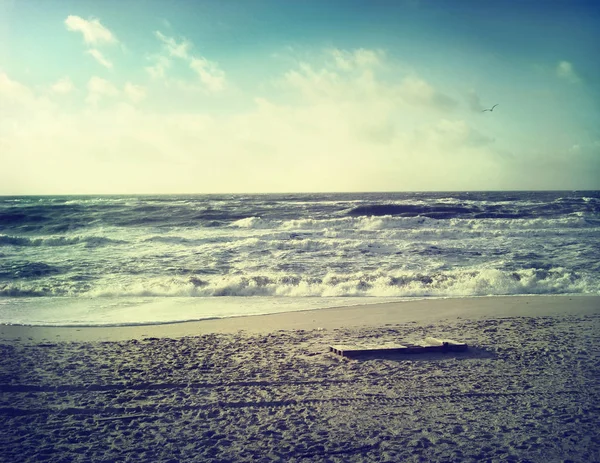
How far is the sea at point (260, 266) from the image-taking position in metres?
11.7

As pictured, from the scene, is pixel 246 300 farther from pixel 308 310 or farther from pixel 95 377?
pixel 95 377

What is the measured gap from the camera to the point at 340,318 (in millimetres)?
9961

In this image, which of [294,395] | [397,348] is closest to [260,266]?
[397,348]

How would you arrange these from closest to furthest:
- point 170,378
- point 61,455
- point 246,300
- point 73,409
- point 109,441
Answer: point 61,455, point 109,441, point 73,409, point 170,378, point 246,300

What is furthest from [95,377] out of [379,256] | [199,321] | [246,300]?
[379,256]

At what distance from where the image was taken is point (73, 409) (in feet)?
16.8

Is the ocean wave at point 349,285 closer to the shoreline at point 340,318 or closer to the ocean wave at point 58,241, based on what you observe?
the shoreline at point 340,318

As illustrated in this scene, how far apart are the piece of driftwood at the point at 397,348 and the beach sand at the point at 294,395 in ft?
0.42

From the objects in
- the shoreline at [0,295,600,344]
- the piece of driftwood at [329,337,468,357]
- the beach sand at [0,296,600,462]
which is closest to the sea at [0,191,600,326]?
the shoreline at [0,295,600,344]

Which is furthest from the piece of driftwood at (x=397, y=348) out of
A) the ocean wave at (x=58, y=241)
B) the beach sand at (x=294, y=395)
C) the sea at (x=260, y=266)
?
the ocean wave at (x=58, y=241)

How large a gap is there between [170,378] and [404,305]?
6.56 m

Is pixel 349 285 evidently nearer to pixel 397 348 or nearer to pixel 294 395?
pixel 397 348

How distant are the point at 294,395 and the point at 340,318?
453 cm

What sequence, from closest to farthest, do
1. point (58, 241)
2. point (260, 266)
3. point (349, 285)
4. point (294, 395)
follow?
point (294, 395) → point (349, 285) → point (260, 266) → point (58, 241)
